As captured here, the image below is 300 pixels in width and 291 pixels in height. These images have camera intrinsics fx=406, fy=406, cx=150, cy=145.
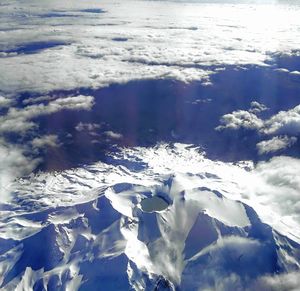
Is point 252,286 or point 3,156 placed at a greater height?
point 252,286

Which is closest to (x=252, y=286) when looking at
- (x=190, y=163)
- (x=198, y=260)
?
(x=198, y=260)

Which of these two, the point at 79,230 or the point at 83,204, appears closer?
the point at 79,230

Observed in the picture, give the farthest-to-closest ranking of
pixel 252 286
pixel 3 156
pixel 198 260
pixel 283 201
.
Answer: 1. pixel 3 156
2. pixel 283 201
3. pixel 198 260
4. pixel 252 286

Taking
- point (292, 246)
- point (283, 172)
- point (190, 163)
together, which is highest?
point (292, 246)

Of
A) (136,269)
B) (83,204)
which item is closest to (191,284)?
(136,269)

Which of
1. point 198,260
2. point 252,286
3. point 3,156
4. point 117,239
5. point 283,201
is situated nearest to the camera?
point 252,286

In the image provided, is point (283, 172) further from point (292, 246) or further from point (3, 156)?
point (3, 156)
